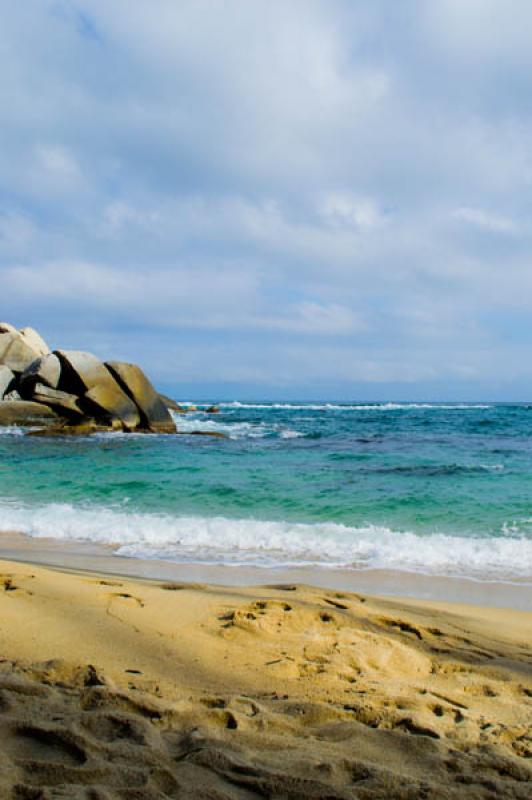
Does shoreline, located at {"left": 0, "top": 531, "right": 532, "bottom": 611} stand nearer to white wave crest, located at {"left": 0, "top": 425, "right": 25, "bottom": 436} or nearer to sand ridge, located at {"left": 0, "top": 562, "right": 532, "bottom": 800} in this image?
sand ridge, located at {"left": 0, "top": 562, "right": 532, "bottom": 800}

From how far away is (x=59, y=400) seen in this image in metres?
23.3

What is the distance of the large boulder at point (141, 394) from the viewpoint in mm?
23344

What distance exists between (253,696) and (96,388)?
21264 millimetres

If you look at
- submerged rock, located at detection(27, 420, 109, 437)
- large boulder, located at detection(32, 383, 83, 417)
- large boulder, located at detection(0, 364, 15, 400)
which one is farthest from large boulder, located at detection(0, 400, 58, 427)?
large boulder, located at detection(0, 364, 15, 400)

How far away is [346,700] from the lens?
2.76m

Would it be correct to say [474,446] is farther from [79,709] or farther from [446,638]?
[79,709]

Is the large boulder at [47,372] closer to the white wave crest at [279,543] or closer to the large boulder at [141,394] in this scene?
the large boulder at [141,394]

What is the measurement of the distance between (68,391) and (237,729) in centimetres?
2289

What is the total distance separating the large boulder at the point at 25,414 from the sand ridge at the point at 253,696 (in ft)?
66.4

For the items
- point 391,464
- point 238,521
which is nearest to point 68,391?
point 391,464

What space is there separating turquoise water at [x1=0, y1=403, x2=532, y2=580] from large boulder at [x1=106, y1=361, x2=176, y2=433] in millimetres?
5498

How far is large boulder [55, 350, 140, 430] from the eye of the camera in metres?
22.7

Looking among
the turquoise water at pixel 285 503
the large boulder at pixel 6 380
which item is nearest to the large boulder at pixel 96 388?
the large boulder at pixel 6 380

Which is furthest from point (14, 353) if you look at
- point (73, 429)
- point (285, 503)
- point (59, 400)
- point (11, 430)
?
point (285, 503)
